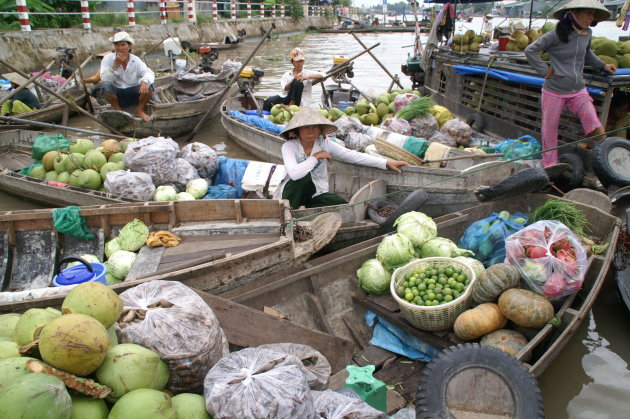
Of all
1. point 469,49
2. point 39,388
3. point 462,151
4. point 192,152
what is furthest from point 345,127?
point 39,388

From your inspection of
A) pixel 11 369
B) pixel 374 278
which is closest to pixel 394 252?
pixel 374 278

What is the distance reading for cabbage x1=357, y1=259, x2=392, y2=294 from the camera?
3551mm

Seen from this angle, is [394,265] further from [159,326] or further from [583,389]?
[159,326]

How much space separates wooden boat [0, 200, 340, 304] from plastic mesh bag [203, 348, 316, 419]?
161 centimetres

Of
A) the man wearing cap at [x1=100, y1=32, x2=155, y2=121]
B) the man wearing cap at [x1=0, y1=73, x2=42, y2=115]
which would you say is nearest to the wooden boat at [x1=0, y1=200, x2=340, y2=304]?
the man wearing cap at [x1=100, y1=32, x2=155, y2=121]

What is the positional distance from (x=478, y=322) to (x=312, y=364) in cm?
121

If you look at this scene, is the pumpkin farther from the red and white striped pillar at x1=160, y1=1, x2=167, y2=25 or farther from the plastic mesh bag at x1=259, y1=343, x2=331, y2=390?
the red and white striped pillar at x1=160, y1=1, x2=167, y2=25

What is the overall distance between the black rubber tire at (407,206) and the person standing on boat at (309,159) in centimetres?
31

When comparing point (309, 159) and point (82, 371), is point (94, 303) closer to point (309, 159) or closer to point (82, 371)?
point (82, 371)

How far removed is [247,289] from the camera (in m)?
3.44

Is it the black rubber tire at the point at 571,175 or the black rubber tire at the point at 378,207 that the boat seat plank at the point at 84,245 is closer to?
the black rubber tire at the point at 378,207

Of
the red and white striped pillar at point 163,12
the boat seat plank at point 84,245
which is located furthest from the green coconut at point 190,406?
the red and white striped pillar at point 163,12

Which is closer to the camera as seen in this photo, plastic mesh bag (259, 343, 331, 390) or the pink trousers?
plastic mesh bag (259, 343, 331, 390)

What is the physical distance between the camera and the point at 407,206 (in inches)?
179
